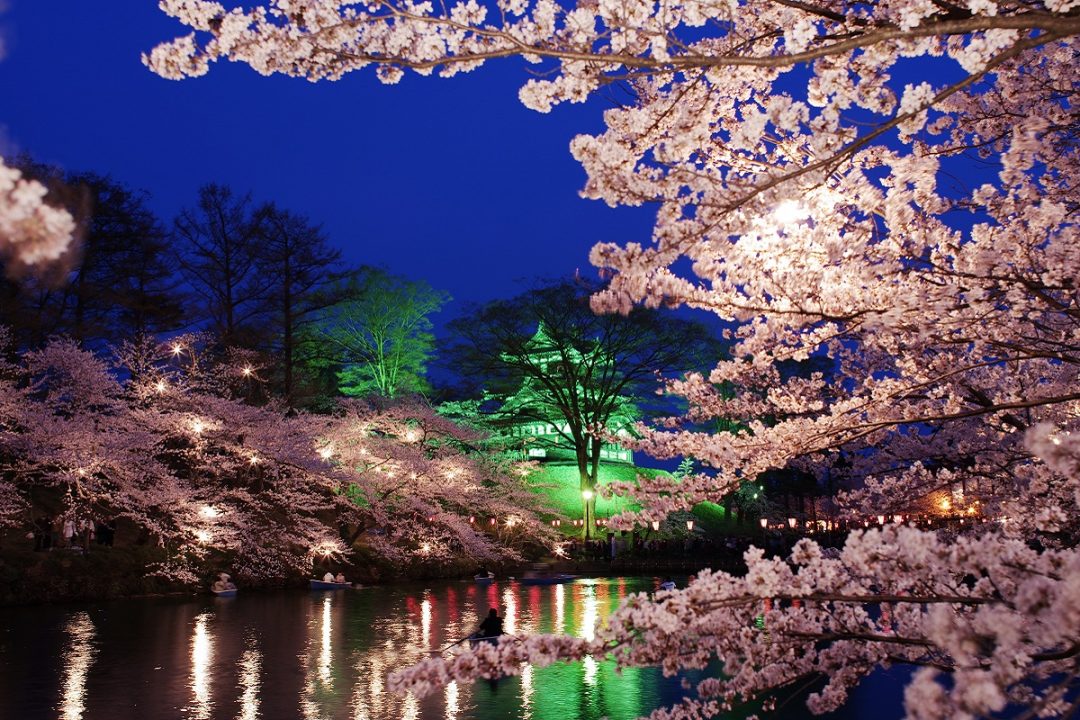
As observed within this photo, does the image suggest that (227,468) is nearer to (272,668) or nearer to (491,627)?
(272,668)

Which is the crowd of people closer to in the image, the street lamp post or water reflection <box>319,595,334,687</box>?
water reflection <box>319,595,334,687</box>

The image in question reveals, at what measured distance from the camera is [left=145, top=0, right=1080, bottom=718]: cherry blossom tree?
345 cm

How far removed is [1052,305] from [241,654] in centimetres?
1338

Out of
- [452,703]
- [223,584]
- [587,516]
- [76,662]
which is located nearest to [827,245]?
[452,703]

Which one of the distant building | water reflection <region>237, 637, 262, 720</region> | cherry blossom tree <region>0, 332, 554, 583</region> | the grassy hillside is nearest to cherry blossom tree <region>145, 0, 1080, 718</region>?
water reflection <region>237, 637, 262, 720</region>

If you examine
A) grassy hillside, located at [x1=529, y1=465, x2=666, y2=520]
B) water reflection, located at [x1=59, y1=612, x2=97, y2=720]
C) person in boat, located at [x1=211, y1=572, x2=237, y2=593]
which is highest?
grassy hillside, located at [x1=529, y1=465, x2=666, y2=520]

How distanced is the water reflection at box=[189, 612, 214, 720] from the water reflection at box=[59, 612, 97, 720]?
52.2 inches

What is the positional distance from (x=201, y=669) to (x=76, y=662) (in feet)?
7.19

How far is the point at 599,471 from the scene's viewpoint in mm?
49812

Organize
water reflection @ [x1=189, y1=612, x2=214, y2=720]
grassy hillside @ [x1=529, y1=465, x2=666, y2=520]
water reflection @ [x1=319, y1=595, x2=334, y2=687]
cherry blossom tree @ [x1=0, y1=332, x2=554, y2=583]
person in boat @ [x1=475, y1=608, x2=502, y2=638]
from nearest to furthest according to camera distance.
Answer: water reflection @ [x1=189, y1=612, x2=214, y2=720]
water reflection @ [x1=319, y1=595, x2=334, y2=687]
person in boat @ [x1=475, y1=608, x2=502, y2=638]
cherry blossom tree @ [x1=0, y1=332, x2=554, y2=583]
grassy hillside @ [x1=529, y1=465, x2=666, y2=520]

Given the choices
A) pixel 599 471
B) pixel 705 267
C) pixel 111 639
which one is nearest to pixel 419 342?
pixel 599 471

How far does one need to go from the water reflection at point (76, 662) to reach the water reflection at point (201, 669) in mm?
1327

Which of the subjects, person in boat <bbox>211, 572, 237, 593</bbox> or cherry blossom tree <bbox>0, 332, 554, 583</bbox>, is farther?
person in boat <bbox>211, 572, 237, 593</bbox>

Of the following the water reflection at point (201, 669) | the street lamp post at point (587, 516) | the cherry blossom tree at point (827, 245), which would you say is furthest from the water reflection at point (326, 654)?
the street lamp post at point (587, 516)
